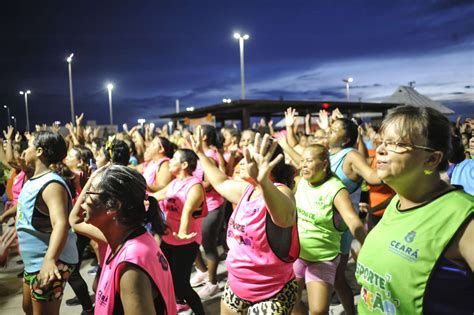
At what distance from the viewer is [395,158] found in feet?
5.69

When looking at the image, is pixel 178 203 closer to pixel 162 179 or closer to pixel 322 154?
pixel 162 179

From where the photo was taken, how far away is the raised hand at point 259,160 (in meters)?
2.02

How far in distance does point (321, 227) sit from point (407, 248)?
1725 millimetres

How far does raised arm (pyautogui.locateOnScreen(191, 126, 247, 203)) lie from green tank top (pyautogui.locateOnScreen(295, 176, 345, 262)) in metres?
0.75

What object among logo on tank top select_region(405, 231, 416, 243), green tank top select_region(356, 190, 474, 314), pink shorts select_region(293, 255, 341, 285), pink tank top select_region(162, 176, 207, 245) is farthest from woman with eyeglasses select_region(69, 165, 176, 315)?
pink tank top select_region(162, 176, 207, 245)

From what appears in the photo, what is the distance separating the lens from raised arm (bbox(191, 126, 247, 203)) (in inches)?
124

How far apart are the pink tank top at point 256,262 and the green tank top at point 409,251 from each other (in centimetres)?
87

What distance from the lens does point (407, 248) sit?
1635 millimetres

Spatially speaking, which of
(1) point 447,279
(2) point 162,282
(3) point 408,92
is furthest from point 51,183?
(3) point 408,92

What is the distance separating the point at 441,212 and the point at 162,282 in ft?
4.43

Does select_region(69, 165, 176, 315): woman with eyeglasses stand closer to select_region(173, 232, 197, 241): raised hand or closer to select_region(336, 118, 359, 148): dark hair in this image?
select_region(173, 232, 197, 241): raised hand

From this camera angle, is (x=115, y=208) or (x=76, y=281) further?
(x=76, y=281)

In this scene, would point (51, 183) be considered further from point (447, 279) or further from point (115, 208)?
point (447, 279)

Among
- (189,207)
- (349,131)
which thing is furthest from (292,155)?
(189,207)
